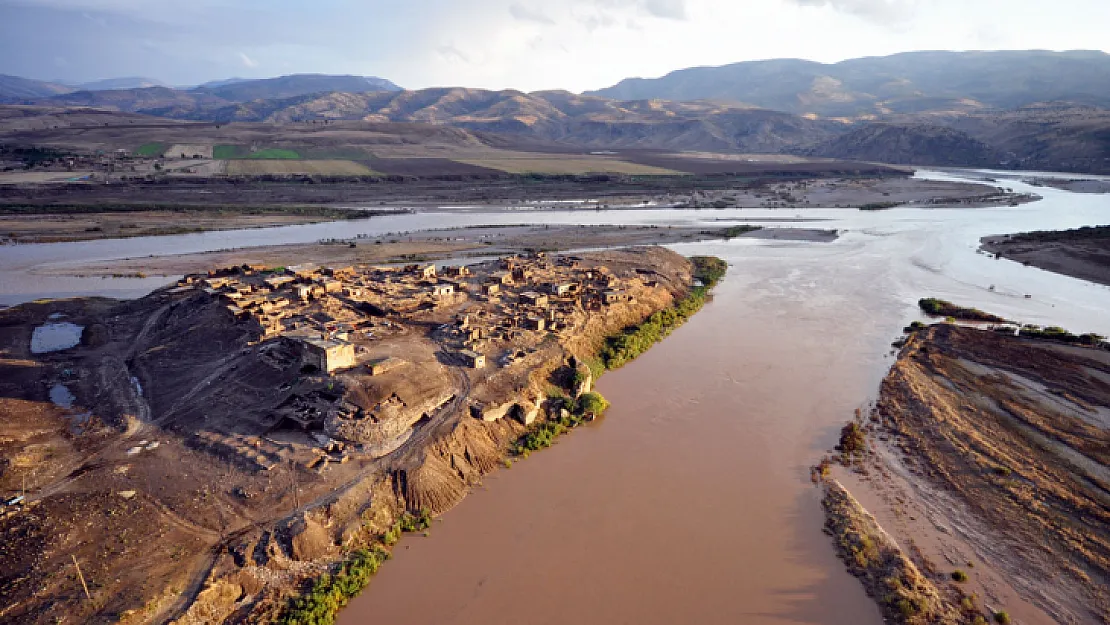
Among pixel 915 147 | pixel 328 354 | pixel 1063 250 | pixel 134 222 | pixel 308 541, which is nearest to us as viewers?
pixel 308 541

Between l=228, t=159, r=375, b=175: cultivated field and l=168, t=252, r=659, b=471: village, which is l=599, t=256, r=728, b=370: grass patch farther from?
l=228, t=159, r=375, b=175: cultivated field

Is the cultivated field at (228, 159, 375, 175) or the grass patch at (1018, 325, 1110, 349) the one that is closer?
the grass patch at (1018, 325, 1110, 349)

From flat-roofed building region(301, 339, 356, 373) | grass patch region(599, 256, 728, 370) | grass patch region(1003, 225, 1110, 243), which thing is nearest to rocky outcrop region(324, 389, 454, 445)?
flat-roofed building region(301, 339, 356, 373)

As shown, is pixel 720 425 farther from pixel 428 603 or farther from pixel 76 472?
pixel 76 472

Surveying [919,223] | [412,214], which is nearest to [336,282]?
[412,214]

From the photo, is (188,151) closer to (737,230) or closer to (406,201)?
(406,201)

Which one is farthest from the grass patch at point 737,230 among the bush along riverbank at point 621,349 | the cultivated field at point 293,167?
the cultivated field at point 293,167


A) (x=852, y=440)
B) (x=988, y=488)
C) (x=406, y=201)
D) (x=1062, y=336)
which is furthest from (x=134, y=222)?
(x=1062, y=336)

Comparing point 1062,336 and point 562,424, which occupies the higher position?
point 1062,336
